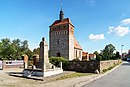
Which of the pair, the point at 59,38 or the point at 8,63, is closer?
the point at 8,63

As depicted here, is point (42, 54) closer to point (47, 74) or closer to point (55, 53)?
point (47, 74)

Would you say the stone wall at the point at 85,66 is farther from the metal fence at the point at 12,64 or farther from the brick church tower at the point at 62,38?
the brick church tower at the point at 62,38

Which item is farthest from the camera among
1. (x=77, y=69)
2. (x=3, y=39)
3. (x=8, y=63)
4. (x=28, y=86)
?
(x=3, y=39)

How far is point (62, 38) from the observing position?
4538 centimetres

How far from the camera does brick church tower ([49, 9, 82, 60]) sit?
44125 mm

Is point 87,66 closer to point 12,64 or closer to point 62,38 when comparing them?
point 12,64

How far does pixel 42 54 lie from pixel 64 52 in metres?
26.4

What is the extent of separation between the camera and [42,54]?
→ 17.8 m

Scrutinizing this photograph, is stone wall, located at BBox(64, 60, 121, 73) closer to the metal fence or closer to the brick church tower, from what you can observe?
the metal fence

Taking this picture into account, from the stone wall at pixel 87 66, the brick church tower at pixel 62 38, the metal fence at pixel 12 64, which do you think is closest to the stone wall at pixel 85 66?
the stone wall at pixel 87 66

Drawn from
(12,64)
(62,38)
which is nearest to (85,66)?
(12,64)

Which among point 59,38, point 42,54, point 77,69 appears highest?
point 59,38

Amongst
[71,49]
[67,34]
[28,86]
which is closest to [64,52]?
[71,49]

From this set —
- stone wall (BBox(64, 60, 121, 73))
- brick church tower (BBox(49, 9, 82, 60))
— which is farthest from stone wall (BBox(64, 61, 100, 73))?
brick church tower (BBox(49, 9, 82, 60))
